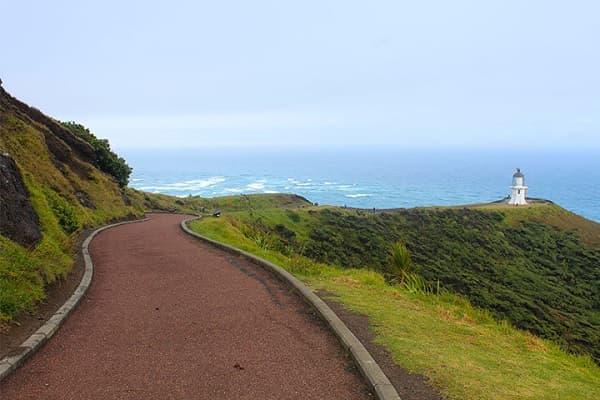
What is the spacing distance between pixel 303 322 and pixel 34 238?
22.1 ft

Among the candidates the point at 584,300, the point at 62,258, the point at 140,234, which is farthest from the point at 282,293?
the point at 584,300

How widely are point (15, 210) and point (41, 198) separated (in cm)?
416

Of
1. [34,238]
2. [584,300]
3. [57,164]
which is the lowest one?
[584,300]

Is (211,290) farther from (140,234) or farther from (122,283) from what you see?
(140,234)

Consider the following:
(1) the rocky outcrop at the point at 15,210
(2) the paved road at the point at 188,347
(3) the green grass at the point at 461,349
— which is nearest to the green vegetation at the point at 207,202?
(1) the rocky outcrop at the point at 15,210

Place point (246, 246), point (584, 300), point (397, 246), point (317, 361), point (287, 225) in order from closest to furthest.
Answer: point (317, 361) → point (397, 246) → point (246, 246) → point (584, 300) → point (287, 225)

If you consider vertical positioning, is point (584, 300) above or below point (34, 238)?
below

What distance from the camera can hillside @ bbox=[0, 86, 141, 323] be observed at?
8500 millimetres

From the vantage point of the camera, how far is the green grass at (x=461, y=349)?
215 inches

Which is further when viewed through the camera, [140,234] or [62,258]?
[140,234]

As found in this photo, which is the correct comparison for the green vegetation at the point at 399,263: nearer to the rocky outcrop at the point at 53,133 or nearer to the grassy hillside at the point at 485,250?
the grassy hillside at the point at 485,250

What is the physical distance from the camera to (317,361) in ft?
20.3

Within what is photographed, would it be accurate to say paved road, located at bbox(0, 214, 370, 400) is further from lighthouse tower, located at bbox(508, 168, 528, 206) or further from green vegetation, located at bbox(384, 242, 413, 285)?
lighthouse tower, located at bbox(508, 168, 528, 206)

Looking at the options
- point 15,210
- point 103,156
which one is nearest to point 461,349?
point 15,210
